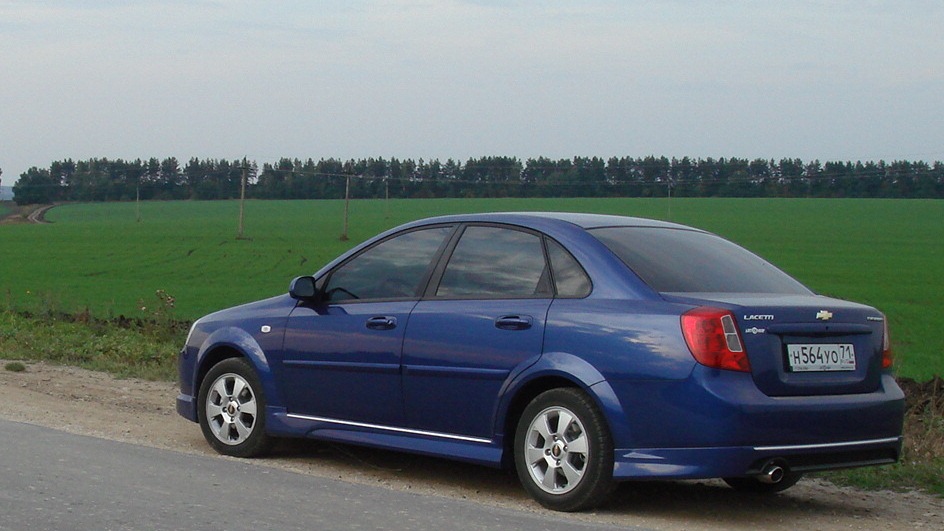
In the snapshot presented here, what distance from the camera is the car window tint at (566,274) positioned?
677cm

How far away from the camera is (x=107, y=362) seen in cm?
1385

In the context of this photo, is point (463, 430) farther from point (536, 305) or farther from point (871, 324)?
point (871, 324)

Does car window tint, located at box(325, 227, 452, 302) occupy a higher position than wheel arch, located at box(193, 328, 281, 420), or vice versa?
car window tint, located at box(325, 227, 452, 302)

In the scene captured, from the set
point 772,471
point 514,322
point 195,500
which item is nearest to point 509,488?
point 514,322

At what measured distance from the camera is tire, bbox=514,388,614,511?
21.0ft

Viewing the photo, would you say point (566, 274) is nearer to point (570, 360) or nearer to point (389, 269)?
point (570, 360)

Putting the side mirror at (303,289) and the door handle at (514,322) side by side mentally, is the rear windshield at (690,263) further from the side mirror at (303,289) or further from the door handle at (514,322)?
the side mirror at (303,289)

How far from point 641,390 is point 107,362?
29.4 ft

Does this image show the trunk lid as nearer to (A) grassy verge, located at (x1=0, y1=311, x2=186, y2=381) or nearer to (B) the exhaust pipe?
(B) the exhaust pipe

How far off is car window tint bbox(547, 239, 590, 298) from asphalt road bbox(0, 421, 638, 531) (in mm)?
1161

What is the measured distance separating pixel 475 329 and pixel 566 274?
1.92ft

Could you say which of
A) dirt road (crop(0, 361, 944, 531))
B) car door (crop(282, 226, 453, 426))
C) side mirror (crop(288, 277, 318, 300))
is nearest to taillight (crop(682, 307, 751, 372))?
dirt road (crop(0, 361, 944, 531))

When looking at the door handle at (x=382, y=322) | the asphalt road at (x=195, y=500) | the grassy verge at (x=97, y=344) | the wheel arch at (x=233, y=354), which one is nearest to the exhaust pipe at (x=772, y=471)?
the asphalt road at (x=195, y=500)

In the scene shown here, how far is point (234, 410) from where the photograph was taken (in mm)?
8352
